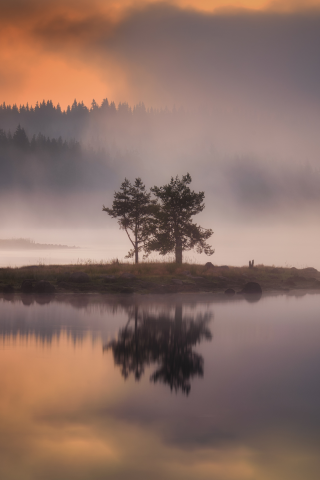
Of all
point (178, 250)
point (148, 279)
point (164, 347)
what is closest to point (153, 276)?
point (148, 279)

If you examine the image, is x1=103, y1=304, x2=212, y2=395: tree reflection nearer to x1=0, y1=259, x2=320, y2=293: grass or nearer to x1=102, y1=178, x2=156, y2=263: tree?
x1=0, y1=259, x2=320, y2=293: grass

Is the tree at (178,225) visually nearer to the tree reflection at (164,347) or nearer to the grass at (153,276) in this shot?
the grass at (153,276)

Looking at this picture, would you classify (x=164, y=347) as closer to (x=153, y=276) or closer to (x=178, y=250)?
(x=153, y=276)

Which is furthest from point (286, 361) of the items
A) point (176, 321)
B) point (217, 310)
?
point (217, 310)

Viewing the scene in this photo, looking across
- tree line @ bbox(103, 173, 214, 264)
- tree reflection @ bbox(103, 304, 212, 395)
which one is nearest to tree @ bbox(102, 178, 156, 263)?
tree line @ bbox(103, 173, 214, 264)

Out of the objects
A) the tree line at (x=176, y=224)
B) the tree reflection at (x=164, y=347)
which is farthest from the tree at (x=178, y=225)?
the tree reflection at (x=164, y=347)

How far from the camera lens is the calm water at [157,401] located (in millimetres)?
7461

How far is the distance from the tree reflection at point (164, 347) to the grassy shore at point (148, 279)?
540 inches

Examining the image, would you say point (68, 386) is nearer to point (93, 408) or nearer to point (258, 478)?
point (93, 408)

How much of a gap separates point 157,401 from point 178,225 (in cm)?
3814

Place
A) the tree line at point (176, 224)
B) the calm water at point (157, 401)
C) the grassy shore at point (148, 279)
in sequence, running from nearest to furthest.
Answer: the calm water at point (157, 401)
the grassy shore at point (148, 279)
the tree line at point (176, 224)

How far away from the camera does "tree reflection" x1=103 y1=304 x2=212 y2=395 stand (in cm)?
1266

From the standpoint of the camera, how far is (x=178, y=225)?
47969 mm

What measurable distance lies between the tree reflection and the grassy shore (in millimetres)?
13714
